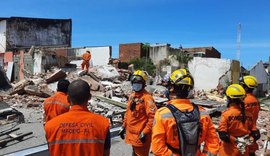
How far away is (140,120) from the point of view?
534cm

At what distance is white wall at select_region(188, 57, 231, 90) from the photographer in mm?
23031

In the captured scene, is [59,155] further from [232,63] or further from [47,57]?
[47,57]

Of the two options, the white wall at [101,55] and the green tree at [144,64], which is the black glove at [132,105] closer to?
the green tree at [144,64]

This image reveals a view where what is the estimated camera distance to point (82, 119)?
9.35 feet

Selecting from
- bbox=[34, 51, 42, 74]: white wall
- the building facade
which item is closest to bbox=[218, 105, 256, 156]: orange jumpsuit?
bbox=[34, 51, 42, 74]: white wall

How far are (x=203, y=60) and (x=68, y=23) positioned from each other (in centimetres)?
2415

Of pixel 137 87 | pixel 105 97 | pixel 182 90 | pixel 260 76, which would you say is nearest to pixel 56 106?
pixel 137 87

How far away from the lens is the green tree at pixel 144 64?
96.5 ft

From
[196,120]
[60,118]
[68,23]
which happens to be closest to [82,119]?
[60,118]

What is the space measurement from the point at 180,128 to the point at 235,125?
1.99 metres

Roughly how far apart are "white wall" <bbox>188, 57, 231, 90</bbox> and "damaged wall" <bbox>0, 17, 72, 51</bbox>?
2233 centimetres

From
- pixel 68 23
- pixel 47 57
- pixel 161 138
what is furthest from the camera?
pixel 68 23

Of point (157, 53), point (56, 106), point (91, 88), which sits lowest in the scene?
point (91, 88)

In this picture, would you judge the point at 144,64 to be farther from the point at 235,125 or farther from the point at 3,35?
the point at 235,125
